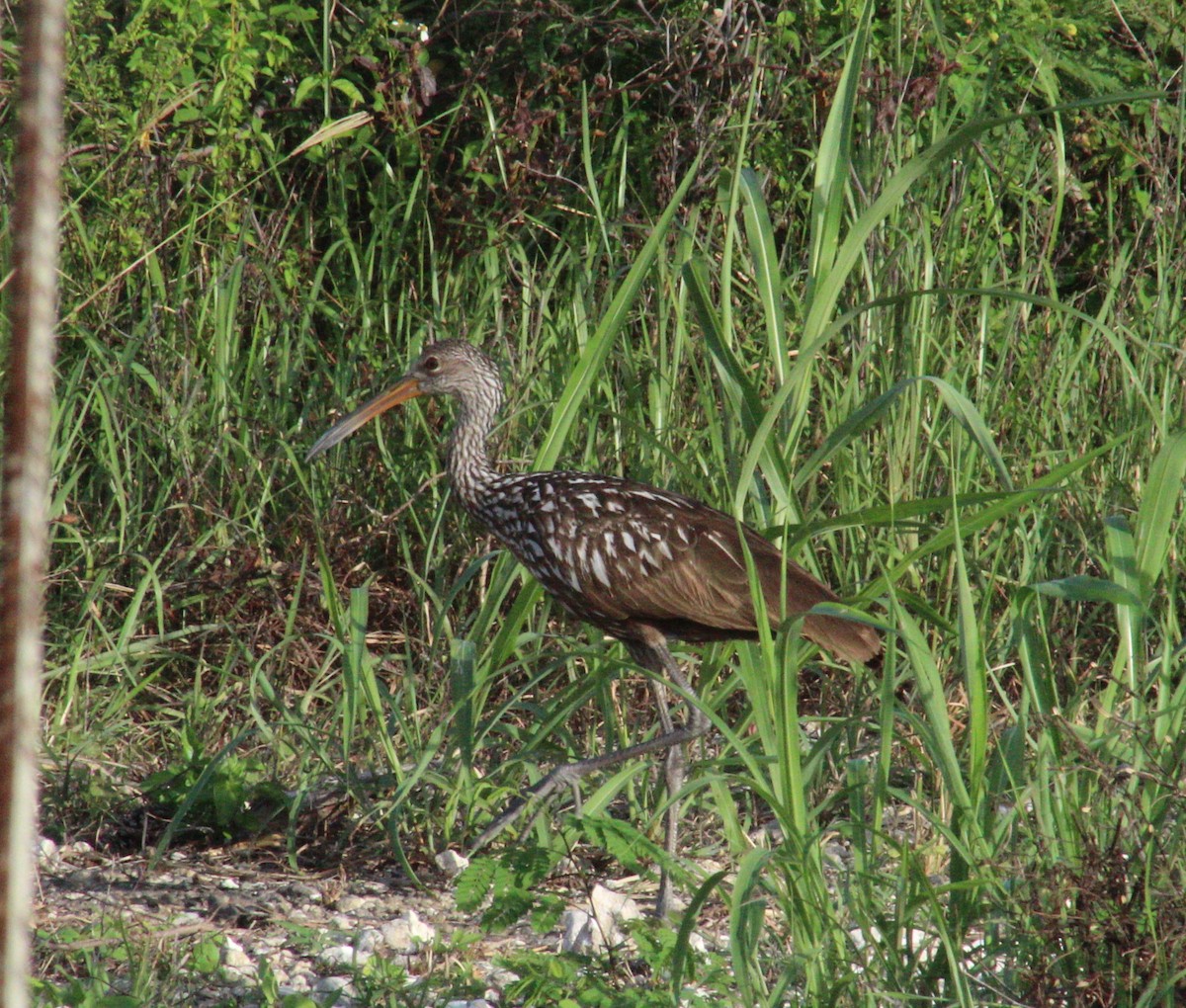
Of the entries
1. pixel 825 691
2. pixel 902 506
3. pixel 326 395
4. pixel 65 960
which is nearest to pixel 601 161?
pixel 326 395

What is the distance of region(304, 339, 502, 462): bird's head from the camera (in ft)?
15.2

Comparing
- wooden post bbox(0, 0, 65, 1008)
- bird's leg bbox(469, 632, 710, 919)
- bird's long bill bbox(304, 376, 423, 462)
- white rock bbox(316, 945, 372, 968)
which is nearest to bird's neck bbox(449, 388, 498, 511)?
bird's long bill bbox(304, 376, 423, 462)

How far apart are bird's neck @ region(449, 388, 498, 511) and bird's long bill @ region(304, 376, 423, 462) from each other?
175 millimetres

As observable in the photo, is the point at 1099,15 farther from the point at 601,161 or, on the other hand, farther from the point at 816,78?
the point at 601,161

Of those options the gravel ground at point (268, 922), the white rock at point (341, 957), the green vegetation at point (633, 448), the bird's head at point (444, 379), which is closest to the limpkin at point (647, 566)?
the green vegetation at point (633, 448)

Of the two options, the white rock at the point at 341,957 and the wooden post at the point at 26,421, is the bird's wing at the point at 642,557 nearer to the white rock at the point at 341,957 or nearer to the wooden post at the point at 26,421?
the white rock at the point at 341,957

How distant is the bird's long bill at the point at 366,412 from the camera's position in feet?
14.6

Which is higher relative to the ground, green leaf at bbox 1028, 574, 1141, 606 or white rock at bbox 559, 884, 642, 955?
green leaf at bbox 1028, 574, 1141, 606

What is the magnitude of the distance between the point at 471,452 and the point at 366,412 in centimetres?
36

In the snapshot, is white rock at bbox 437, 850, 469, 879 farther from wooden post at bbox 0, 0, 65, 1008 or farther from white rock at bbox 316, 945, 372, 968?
wooden post at bbox 0, 0, 65, 1008

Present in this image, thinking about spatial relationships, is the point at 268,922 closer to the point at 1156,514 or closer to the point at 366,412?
the point at 366,412

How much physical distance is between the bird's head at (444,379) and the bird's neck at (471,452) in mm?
41

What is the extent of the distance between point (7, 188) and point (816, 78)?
8.93ft

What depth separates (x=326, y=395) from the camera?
17.0ft
